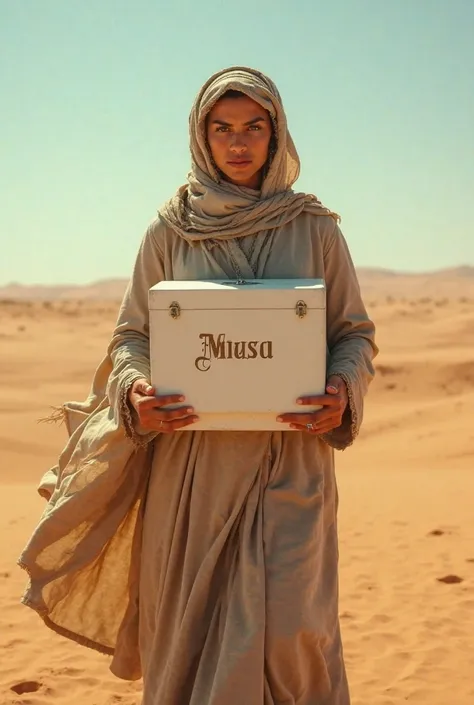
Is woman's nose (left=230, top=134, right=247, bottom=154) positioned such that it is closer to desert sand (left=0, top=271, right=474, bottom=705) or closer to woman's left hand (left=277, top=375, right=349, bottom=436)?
woman's left hand (left=277, top=375, right=349, bottom=436)

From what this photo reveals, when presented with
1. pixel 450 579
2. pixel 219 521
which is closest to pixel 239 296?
pixel 219 521

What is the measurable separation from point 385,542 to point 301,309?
14.0 feet

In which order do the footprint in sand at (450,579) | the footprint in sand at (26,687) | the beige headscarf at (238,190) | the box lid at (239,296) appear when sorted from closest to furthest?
the box lid at (239,296) < the beige headscarf at (238,190) < the footprint in sand at (26,687) < the footprint in sand at (450,579)

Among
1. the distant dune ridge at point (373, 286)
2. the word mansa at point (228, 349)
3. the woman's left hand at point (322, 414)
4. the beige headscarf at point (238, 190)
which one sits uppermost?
the beige headscarf at point (238, 190)

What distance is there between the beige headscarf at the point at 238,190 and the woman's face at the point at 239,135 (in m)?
0.03

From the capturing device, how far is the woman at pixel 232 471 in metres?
2.58

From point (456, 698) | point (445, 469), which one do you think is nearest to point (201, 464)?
point (456, 698)

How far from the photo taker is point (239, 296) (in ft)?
7.97

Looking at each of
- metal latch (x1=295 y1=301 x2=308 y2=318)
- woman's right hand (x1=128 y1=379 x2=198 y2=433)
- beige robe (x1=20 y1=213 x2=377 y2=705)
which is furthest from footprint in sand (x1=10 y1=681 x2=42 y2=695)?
metal latch (x1=295 y1=301 x2=308 y2=318)

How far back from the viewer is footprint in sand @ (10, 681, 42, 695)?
4.14m

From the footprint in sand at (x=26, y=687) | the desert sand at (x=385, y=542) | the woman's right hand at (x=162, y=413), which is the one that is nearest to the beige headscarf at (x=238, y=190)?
the woman's right hand at (x=162, y=413)

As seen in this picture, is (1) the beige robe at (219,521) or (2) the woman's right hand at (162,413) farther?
(1) the beige robe at (219,521)

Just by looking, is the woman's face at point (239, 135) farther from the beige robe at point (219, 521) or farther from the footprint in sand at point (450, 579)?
the footprint in sand at point (450, 579)

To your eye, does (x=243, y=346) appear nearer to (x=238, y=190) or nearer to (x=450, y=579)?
(x=238, y=190)
